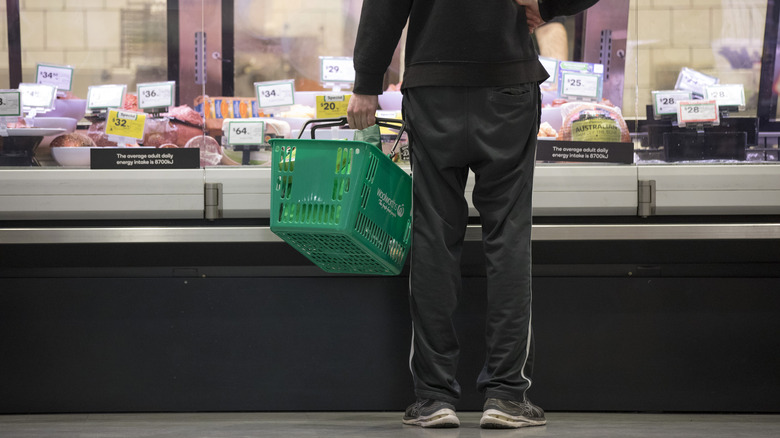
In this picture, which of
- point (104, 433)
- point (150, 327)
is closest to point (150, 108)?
point (150, 327)

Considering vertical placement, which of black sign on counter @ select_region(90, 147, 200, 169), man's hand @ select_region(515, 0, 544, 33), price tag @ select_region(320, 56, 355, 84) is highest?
man's hand @ select_region(515, 0, 544, 33)

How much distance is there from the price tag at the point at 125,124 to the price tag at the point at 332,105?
622 millimetres

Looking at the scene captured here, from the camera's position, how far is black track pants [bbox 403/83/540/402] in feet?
7.25

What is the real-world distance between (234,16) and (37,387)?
4.74ft

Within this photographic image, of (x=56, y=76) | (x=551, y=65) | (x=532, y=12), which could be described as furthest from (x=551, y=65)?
(x=56, y=76)

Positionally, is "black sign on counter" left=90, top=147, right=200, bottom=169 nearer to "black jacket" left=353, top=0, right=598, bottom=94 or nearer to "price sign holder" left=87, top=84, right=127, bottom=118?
"price sign holder" left=87, top=84, right=127, bottom=118

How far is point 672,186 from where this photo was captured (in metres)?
2.68

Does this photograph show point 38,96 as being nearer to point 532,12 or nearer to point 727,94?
point 532,12

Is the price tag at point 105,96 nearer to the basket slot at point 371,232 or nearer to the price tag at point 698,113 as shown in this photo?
the basket slot at point 371,232

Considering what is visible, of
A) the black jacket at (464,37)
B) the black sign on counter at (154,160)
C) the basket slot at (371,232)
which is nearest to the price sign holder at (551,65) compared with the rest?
the black jacket at (464,37)

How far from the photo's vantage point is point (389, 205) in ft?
7.51

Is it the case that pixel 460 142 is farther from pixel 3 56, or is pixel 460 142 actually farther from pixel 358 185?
pixel 3 56

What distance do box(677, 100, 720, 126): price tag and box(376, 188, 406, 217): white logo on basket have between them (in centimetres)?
121

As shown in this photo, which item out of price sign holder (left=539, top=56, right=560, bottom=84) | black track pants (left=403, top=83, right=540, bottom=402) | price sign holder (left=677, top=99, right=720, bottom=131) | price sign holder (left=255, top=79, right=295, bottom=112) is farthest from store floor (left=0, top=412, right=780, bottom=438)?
price sign holder (left=539, top=56, right=560, bottom=84)
